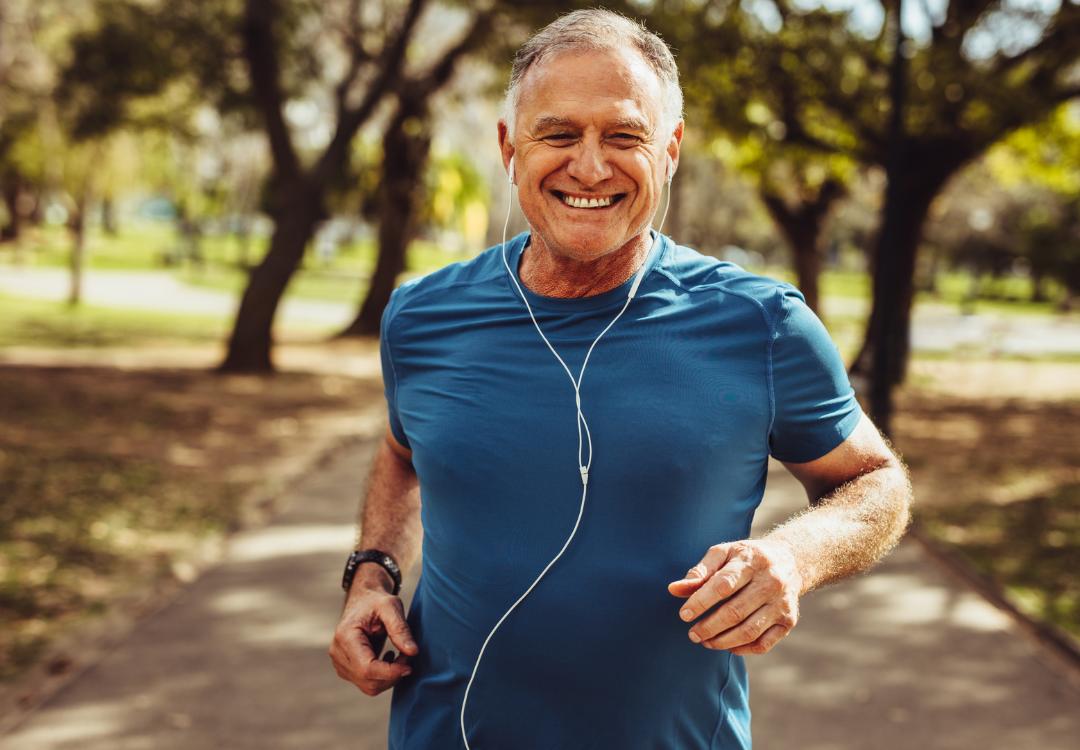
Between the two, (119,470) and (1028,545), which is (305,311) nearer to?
(119,470)

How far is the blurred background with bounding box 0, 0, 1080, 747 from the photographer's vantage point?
6.85 metres

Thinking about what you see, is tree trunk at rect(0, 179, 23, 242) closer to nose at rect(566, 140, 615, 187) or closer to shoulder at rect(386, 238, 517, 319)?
shoulder at rect(386, 238, 517, 319)

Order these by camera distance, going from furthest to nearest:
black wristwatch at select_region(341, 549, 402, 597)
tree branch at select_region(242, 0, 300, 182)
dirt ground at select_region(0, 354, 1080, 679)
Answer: tree branch at select_region(242, 0, 300, 182), dirt ground at select_region(0, 354, 1080, 679), black wristwatch at select_region(341, 549, 402, 597)

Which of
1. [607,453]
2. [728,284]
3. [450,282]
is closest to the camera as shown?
[607,453]

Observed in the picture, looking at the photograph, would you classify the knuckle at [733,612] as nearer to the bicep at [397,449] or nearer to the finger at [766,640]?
the finger at [766,640]

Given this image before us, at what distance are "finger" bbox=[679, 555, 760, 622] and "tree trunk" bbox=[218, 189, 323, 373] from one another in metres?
13.3

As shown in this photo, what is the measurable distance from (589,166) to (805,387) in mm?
595

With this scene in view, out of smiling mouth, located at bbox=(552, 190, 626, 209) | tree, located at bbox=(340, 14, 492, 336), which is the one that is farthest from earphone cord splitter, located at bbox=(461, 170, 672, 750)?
tree, located at bbox=(340, 14, 492, 336)

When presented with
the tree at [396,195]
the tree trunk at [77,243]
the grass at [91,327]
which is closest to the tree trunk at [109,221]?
the tree trunk at [77,243]

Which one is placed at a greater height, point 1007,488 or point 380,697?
point 1007,488

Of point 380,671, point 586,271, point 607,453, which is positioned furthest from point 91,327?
point 607,453

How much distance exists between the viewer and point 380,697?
437cm

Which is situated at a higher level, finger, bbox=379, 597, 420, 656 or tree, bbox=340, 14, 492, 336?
tree, bbox=340, 14, 492, 336

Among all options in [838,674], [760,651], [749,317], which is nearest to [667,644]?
[760,651]
